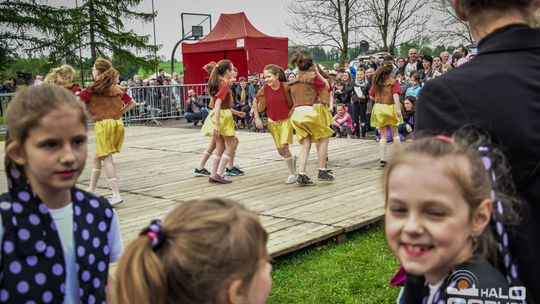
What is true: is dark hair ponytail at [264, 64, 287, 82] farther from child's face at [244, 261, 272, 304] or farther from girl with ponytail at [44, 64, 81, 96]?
child's face at [244, 261, 272, 304]

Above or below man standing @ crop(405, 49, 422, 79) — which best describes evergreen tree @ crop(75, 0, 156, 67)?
above

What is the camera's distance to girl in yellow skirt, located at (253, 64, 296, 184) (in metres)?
8.08

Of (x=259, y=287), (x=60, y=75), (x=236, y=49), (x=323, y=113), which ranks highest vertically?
(x=236, y=49)

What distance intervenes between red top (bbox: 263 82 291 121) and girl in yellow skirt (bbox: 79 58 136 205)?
2088mm

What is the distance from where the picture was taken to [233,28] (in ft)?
74.7

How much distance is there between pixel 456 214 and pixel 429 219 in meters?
0.07

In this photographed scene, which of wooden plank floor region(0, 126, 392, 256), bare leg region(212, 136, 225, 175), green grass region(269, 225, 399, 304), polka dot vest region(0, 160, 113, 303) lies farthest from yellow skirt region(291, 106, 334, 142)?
polka dot vest region(0, 160, 113, 303)

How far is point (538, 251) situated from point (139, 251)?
102cm

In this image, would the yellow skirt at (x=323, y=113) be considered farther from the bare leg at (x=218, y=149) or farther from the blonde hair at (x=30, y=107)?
the blonde hair at (x=30, y=107)

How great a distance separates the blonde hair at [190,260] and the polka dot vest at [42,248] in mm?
649

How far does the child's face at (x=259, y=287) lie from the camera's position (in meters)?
1.64

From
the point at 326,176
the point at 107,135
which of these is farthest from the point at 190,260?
the point at 326,176

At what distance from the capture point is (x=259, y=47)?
21703 millimetres

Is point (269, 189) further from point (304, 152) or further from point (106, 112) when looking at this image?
point (106, 112)
